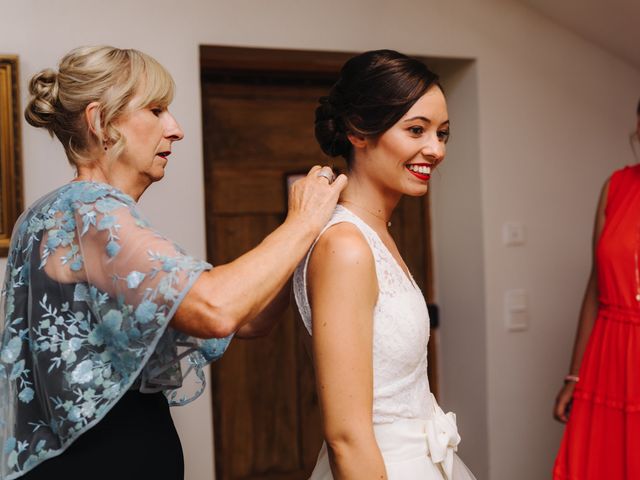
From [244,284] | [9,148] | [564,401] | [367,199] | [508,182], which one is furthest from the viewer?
[508,182]

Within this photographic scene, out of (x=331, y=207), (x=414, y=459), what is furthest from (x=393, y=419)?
(x=331, y=207)

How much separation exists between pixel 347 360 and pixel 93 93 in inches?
25.6

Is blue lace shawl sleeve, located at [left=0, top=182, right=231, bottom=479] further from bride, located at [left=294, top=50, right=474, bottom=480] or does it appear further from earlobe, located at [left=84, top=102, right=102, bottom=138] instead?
bride, located at [left=294, top=50, right=474, bottom=480]

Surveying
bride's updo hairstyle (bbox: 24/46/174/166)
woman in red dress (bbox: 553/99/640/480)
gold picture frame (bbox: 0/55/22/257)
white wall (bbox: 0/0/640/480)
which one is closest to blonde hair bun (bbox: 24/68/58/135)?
bride's updo hairstyle (bbox: 24/46/174/166)

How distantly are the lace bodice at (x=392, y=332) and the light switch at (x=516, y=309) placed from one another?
1.56 metres

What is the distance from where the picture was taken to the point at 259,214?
8.92ft

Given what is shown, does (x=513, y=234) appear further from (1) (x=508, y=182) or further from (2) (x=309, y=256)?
(2) (x=309, y=256)

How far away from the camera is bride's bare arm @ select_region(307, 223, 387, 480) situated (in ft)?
3.82

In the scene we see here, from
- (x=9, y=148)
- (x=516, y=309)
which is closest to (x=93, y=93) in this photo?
(x=9, y=148)

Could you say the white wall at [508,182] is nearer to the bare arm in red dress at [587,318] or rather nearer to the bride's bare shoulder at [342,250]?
the bare arm in red dress at [587,318]

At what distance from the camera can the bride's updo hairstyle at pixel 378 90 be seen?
4.27ft

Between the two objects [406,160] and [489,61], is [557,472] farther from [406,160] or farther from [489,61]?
[489,61]

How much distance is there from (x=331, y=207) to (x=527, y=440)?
77.9 inches

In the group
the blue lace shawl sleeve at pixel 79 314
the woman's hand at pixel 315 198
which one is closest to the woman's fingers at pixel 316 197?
the woman's hand at pixel 315 198
